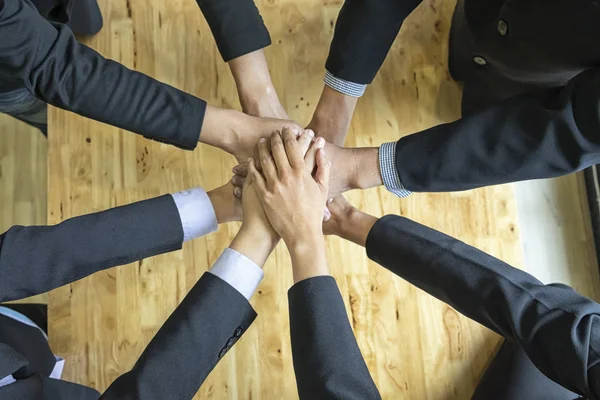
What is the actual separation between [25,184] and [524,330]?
4.12 ft

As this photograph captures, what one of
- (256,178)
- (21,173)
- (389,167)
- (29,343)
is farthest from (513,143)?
(21,173)

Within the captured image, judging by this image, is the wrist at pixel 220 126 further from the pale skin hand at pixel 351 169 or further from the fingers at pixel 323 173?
the fingers at pixel 323 173

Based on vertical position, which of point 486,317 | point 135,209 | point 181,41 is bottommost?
point 486,317

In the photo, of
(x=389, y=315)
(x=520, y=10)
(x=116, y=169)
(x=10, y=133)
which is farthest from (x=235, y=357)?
(x=10, y=133)

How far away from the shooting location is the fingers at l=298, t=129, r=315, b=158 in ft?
2.91

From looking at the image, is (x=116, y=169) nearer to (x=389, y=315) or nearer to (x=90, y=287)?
(x=90, y=287)

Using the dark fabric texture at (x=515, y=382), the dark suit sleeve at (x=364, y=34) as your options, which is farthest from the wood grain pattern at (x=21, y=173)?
the dark fabric texture at (x=515, y=382)

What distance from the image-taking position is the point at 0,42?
0.76m

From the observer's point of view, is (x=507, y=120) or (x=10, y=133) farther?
(x=10, y=133)

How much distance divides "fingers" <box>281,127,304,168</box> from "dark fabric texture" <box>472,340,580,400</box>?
19.3 inches

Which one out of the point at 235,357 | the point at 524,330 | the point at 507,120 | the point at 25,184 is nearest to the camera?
the point at 524,330

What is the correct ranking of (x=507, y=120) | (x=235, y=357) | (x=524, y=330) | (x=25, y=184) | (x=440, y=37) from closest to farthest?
(x=524, y=330), (x=507, y=120), (x=235, y=357), (x=440, y=37), (x=25, y=184)

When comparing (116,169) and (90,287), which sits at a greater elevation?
(116,169)

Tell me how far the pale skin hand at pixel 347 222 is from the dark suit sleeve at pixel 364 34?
9.0 inches
